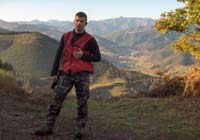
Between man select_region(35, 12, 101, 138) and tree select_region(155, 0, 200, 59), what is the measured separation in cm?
1049

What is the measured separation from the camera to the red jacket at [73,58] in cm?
809

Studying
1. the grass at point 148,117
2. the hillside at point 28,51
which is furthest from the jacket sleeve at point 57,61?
the hillside at point 28,51

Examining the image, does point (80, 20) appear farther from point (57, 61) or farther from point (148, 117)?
point (148, 117)

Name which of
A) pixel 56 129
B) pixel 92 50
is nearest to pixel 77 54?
pixel 92 50

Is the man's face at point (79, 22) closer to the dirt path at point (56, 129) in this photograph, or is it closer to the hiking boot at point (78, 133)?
the hiking boot at point (78, 133)

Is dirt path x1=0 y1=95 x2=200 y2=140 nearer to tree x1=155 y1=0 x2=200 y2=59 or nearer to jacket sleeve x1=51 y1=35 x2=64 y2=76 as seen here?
jacket sleeve x1=51 y1=35 x2=64 y2=76

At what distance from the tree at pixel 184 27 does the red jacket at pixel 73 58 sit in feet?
34.5

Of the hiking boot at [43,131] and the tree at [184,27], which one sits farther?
the tree at [184,27]

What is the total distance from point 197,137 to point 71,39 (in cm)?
434

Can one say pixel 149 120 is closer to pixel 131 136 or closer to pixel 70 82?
pixel 131 136

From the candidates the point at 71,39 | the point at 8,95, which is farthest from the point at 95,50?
the point at 8,95

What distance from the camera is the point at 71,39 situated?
8141 mm

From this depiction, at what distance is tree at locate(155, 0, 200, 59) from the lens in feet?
60.1

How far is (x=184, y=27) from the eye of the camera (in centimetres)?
1878
